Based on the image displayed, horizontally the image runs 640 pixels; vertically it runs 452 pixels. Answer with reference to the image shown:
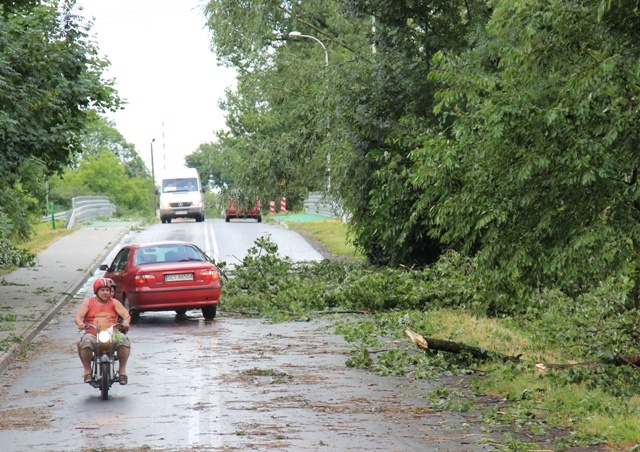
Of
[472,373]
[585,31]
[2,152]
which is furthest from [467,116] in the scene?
[2,152]

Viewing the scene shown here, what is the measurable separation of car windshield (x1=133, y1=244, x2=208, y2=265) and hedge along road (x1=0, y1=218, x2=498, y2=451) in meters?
3.85

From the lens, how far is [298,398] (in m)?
11.8

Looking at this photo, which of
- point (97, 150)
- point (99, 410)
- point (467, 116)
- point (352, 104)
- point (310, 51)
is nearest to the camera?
point (99, 410)

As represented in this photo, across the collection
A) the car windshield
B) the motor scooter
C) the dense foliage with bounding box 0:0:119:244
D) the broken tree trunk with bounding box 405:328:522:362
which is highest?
the dense foliage with bounding box 0:0:119:244

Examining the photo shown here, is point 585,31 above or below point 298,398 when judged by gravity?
above

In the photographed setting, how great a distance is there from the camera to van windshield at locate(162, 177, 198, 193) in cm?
6128

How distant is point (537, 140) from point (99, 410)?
5.30 m

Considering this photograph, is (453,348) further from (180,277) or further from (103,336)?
(180,277)

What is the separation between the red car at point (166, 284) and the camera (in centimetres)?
2028

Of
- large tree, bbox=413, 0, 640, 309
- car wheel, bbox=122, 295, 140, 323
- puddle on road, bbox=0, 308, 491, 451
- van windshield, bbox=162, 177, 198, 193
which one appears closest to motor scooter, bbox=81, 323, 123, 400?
puddle on road, bbox=0, 308, 491, 451

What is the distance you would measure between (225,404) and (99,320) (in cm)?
190

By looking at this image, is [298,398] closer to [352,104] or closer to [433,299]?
[433,299]

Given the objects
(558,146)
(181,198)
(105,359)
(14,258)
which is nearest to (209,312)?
(105,359)

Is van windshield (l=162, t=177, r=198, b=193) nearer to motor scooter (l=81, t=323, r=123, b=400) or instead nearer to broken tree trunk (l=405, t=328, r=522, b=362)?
broken tree trunk (l=405, t=328, r=522, b=362)
